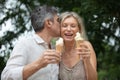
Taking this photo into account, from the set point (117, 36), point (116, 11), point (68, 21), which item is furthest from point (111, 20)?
point (68, 21)

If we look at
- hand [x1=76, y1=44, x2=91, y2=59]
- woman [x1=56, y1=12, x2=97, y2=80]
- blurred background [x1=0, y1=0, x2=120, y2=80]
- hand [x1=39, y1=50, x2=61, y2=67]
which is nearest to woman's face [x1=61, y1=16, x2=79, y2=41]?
woman [x1=56, y1=12, x2=97, y2=80]

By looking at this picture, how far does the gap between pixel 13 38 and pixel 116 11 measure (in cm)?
278

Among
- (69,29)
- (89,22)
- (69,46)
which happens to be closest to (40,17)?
(69,29)

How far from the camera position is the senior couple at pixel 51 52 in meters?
3.09

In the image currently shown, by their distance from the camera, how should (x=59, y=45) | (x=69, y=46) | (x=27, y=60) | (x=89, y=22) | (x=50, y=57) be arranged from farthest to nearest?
(x=89, y=22)
(x=69, y=46)
(x=27, y=60)
(x=59, y=45)
(x=50, y=57)

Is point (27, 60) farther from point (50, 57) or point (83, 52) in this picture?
point (83, 52)

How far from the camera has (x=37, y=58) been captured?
10.6 feet

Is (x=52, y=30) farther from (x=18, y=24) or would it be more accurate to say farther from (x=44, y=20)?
(x=18, y=24)

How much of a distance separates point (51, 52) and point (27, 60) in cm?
33

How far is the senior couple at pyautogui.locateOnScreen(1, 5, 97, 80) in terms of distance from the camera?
10.1 feet

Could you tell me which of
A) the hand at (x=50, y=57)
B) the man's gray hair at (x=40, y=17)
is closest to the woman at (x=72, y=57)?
the man's gray hair at (x=40, y=17)

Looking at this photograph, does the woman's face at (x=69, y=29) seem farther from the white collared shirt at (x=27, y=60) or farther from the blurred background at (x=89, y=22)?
the blurred background at (x=89, y=22)

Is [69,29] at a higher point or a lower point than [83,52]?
higher

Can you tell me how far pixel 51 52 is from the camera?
2955 millimetres
